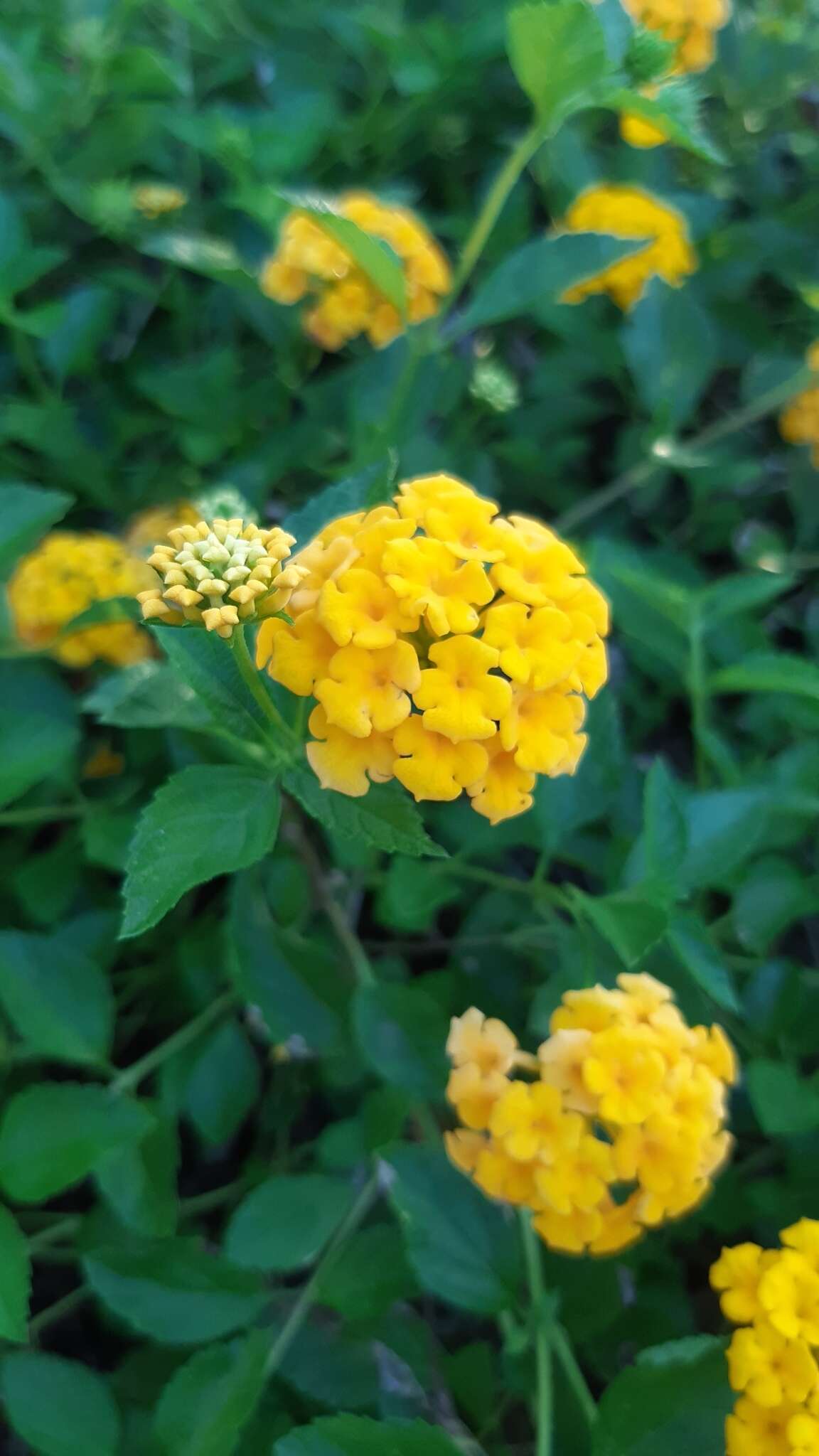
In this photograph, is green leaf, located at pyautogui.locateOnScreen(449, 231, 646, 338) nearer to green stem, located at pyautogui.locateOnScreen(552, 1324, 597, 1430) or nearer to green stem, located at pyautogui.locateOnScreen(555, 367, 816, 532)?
green stem, located at pyautogui.locateOnScreen(555, 367, 816, 532)

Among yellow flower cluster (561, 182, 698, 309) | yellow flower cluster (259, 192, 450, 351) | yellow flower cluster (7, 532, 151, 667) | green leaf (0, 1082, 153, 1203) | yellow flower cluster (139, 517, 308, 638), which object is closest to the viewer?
yellow flower cluster (139, 517, 308, 638)

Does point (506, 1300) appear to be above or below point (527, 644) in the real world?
below

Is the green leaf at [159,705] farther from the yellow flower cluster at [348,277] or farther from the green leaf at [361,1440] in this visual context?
the yellow flower cluster at [348,277]

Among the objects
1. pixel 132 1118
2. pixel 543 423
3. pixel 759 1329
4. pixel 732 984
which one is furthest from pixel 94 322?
pixel 759 1329

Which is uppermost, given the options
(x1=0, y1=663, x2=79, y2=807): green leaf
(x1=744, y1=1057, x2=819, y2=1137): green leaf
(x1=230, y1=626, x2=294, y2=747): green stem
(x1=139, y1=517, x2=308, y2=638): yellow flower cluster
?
(x1=139, y1=517, x2=308, y2=638): yellow flower cluster

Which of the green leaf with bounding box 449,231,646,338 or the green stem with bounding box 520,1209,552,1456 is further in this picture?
the green leaf with bounding box 449,231,646,338

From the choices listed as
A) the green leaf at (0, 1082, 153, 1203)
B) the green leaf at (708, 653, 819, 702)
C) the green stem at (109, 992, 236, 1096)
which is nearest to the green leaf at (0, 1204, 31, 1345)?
the green leaf at (0, 1082, 153, 1203)

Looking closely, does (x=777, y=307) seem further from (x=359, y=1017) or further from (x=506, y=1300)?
(x=506, y=1300)
